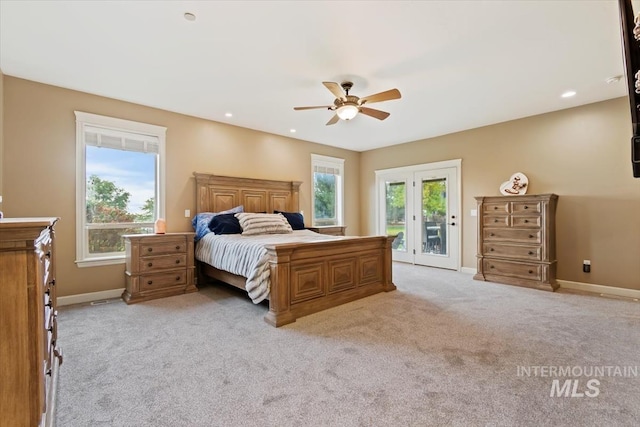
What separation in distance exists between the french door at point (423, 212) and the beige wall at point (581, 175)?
18.3 inches

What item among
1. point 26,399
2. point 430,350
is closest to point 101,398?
point 26,399

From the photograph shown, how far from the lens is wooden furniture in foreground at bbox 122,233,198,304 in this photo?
12.1 feet

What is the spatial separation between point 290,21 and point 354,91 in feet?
5.05

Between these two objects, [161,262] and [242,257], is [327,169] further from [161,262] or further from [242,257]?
[161,262]

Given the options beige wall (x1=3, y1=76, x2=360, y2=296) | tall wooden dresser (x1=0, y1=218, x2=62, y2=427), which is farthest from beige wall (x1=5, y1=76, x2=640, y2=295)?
tall wooden dresser (x1=0, y1=218, x2=62, y2=427)

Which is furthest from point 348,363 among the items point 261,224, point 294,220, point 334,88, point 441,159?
point 441,159

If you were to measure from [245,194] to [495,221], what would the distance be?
13.6 ft

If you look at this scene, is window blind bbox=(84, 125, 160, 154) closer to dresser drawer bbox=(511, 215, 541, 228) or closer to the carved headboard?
the carved headboard

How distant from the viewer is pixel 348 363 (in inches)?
86.7

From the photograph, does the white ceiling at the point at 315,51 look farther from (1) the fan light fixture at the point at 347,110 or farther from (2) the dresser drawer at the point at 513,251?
(2) the dresser drawer at the point at 513,251

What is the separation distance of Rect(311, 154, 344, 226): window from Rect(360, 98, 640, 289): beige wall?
282 cm

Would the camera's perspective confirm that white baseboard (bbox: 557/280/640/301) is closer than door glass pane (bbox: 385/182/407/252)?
Yes

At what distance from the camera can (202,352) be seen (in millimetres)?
2391

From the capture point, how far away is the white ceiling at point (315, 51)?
229cm
